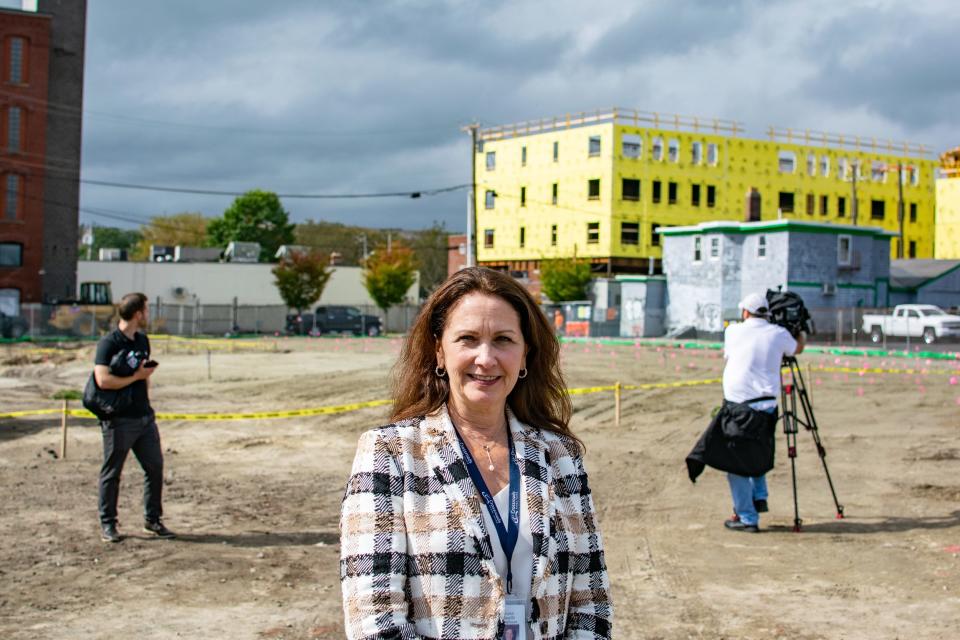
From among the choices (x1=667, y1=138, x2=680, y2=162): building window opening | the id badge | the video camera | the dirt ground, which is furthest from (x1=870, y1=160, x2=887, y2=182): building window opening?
the id badge

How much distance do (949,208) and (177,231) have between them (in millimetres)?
78255

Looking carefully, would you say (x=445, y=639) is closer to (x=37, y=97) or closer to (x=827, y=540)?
(x=827, y=540)

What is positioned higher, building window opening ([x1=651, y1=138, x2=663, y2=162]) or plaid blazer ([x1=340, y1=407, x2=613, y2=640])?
building window opening ([x1=651, y1=138, x2=663, y2=162])

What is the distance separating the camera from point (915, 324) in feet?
139

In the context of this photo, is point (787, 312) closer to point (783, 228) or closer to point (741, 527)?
point (741, 527)

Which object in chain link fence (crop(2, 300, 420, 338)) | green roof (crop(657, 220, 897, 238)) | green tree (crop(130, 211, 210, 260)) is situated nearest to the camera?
chain link fence (crop(2, 300, 420, 338))

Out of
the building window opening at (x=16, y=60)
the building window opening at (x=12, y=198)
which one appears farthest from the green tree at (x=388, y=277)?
the building window opening at (x=16, y=60)

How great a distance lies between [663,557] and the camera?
26.8 feet

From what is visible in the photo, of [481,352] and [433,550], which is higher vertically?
[481,352]

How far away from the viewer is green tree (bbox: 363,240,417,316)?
215 feet

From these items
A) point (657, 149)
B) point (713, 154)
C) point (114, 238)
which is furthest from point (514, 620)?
point (114, 238)

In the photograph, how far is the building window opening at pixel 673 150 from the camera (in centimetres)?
6303

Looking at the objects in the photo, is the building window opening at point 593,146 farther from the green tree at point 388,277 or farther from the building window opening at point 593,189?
the green tree at point 388,277

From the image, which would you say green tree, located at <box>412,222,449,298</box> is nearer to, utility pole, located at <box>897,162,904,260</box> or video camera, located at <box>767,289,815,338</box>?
utility pole, located at <box>897,162,904,260</box>
